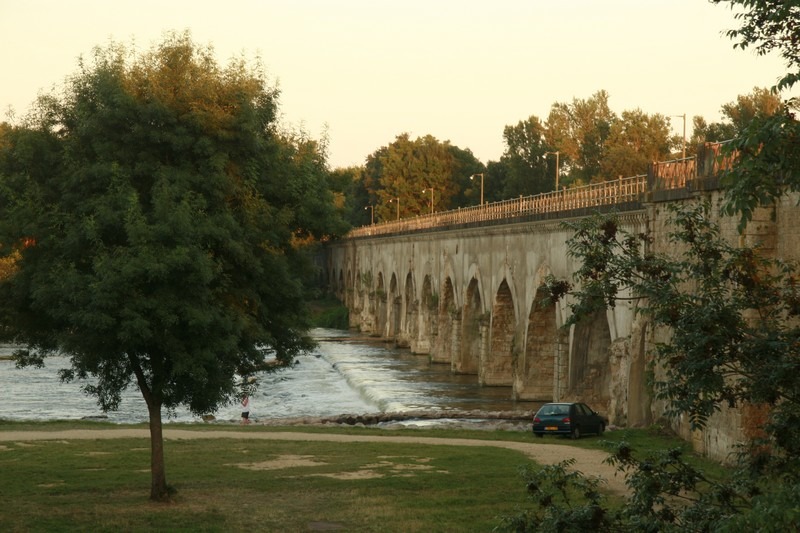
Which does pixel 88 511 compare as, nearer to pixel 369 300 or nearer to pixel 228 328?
pixel 228 328

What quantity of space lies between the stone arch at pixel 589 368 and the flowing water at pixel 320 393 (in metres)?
3.94

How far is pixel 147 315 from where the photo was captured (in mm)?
17266

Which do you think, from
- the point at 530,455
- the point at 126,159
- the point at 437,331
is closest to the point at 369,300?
the point at 437,331

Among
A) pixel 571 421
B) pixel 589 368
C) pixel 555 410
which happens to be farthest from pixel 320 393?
pixel 571 421

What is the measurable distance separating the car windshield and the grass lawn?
1.16 m

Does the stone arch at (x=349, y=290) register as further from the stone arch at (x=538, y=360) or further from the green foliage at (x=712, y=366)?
the green foliage at (x=712, y=366)

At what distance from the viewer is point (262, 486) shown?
66.8ft

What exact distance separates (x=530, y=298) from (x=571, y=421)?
43.6 feet

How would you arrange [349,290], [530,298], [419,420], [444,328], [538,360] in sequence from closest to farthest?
[419,420]
[530,298]
[538,360]
[444,328]
[349,290]

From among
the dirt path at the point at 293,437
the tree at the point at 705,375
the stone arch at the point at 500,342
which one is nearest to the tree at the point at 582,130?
the stone arch at the point at 500,342

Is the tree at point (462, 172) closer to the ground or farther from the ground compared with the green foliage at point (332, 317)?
farther from the ground

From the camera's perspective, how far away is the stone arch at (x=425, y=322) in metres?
64.0

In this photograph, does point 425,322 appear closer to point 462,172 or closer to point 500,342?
point 500,342

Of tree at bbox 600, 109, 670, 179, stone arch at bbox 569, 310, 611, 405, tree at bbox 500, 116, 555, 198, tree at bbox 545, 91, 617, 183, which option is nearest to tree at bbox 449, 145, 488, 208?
tree at bbox 500, 116, 555, 198
